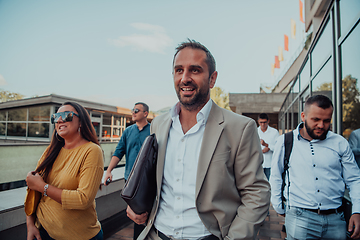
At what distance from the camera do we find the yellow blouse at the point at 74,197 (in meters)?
Result: 1.84

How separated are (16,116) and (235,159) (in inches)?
788

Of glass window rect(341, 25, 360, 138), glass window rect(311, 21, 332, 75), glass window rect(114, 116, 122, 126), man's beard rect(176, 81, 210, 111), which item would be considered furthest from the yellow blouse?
glass window rect(114, 116, 122, 126)

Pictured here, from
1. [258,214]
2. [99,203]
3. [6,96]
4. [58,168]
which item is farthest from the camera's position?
[6,96]

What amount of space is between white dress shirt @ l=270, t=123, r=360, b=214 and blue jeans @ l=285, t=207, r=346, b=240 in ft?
0.28

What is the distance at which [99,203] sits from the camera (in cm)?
407

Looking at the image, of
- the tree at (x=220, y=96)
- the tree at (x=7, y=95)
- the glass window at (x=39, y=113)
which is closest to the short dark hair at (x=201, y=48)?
the glass window at (x=39, y=113)

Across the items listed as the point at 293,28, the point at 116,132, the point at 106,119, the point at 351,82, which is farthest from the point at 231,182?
the point at 293,28

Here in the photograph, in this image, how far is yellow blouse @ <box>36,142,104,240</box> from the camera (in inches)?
72.5

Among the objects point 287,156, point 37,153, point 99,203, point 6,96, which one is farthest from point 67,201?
point 6,96

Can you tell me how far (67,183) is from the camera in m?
1.92

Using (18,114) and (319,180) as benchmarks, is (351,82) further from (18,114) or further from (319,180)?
(18,114)

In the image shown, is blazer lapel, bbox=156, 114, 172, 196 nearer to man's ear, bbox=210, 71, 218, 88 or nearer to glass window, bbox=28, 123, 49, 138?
man's ear, bbox=210, 71, 218, 88

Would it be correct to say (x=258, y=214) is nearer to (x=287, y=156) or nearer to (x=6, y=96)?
(x=287, y=156)

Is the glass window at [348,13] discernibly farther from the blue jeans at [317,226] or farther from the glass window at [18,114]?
the glass window at [18,114]
